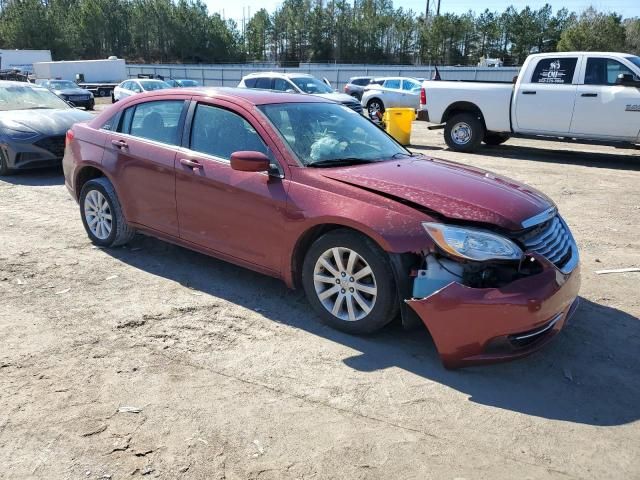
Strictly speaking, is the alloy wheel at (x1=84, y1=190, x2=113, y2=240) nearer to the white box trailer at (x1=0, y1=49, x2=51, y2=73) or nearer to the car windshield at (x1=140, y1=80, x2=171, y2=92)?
the car windshield at (x1=140, y1=80, x2=171, y2=92)

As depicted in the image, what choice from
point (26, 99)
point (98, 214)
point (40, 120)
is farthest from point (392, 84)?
point (98, 214)

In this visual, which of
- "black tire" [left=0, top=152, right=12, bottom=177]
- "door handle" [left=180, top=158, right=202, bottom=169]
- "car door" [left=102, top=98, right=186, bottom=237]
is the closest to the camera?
"door handle" [left=180, top=158, right=202, bottom=169]

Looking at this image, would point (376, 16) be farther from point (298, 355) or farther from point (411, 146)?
point (298, 355)

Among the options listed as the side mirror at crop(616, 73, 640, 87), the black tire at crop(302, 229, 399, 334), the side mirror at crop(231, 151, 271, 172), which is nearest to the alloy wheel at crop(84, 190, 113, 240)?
the side mirror at crop(231, 151, 271, 172)

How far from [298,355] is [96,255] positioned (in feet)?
9.31

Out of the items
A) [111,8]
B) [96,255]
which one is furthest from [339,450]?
[111,8]

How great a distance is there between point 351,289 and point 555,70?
9809 mm

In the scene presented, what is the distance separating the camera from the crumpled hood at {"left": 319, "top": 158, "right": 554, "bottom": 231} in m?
3.55

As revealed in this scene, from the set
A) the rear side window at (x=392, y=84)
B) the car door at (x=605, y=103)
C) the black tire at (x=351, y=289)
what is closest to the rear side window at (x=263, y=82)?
the rear side window at (x=392, y=84)

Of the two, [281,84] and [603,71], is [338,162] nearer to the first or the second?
[603,71]

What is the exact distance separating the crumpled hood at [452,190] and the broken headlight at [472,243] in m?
0.09

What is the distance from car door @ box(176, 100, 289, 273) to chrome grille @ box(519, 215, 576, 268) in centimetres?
168

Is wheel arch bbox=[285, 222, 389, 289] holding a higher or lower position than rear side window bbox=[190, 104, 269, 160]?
lower

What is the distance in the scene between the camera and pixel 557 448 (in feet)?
9.25
